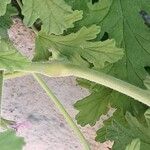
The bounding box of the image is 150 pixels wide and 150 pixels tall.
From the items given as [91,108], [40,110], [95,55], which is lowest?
[40,110]

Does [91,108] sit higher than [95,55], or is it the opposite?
[95,55]

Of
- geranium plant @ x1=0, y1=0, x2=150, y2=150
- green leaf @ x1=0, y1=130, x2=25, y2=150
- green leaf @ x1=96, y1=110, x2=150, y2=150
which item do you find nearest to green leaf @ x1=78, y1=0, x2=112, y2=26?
geranium plant @ x1=0, y1=0, x2=150, y2=150

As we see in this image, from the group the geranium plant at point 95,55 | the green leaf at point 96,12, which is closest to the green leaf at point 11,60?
the geranium plant at point 95,55

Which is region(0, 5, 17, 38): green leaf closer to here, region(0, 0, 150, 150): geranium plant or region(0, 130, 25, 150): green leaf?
region(0, 0, 150, 150): geranium plant

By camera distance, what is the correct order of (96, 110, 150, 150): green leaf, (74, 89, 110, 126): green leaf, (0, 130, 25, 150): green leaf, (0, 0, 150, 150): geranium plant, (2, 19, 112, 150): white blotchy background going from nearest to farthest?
1. (0, 130, 25, 150): green leaf
2. (0, 0, 150, 150): geranium plant
3. (96, 110, 150, 150): green leaf
4. (74, 89, 110, 126): green leaf
5. (2, 19, 112, 150): white blotchy background

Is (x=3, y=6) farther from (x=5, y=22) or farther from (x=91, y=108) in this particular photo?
(x=91, y=108)

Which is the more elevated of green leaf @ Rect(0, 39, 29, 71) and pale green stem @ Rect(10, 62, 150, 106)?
green leaf @ Rect(0, 39, 29, 71)

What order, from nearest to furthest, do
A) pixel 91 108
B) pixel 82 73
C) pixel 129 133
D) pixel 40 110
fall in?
1. pixel 82 73
2. pixel 129 133
3. pixel 91 108
4. pixel 40 110

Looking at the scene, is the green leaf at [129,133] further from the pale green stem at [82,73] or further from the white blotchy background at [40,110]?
the white blotchy background at [40,110]

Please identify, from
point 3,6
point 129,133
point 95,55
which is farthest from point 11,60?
point 129,133
